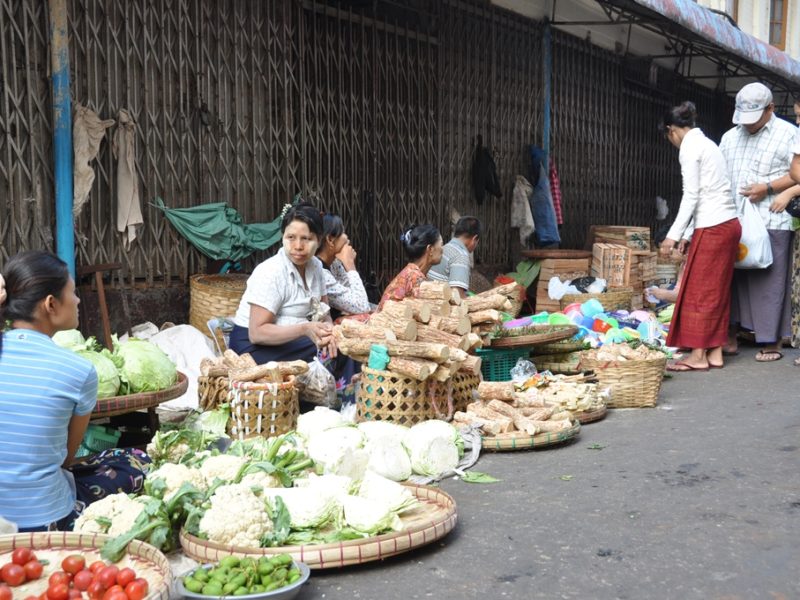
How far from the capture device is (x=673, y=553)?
344cm

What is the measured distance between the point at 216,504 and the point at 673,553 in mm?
1706

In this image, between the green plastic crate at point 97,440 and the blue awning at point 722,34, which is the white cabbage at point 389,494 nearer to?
the green plastic crate at point 97,440

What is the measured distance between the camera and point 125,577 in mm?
2709

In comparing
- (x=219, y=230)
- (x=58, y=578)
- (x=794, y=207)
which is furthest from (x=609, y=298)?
(x=58, y=578)

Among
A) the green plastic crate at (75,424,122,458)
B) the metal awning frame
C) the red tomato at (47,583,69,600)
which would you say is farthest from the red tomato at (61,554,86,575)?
the metal awning frame

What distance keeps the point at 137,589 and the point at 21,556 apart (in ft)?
1.70

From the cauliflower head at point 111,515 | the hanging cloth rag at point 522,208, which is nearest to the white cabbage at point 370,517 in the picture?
the cauliflower head at point 111,515

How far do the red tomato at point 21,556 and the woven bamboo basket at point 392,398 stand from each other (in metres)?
2.58

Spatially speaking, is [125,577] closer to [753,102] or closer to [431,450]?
[431,450]

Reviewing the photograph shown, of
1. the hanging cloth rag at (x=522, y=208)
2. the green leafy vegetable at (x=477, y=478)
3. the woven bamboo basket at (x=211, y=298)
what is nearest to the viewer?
the green leafy vegetable at (x=477, y=478)

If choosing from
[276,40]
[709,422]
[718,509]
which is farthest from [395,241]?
[718,509]

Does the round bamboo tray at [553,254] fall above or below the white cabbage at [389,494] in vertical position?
above

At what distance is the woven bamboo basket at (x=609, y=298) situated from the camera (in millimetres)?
10094

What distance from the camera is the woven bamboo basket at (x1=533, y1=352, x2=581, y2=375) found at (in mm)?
6699
